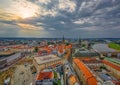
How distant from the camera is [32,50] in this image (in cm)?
7844

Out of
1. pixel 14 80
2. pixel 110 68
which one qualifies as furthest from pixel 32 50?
pixel 110 68

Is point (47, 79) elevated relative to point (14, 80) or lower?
elevated

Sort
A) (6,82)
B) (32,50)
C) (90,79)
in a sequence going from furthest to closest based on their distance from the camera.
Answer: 1. (32,50)
2. (6,82)
3. (90,79)

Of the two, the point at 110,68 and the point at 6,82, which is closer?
the point at 6,82

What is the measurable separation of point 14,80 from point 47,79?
422 inches

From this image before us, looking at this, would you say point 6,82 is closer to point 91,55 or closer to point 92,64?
point 92,64

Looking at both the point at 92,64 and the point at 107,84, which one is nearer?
the point at 107,84

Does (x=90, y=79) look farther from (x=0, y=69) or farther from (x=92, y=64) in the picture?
(x=0, y=69)

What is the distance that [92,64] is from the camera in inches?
1409

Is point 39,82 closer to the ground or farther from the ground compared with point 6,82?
farther from the ground

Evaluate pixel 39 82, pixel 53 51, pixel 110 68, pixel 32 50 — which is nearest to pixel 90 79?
pixel 39 82

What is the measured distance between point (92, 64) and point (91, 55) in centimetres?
1323

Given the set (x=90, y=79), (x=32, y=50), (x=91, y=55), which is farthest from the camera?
(x=32, y=50)

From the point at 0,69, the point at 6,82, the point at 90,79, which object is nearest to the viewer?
the point at 90,79
